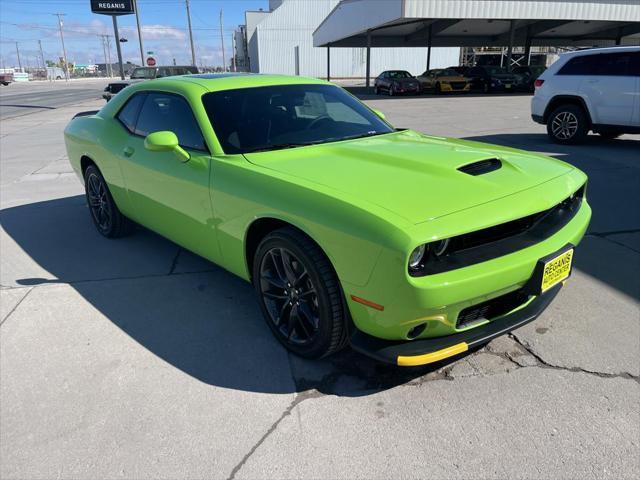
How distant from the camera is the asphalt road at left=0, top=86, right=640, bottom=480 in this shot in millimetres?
2203

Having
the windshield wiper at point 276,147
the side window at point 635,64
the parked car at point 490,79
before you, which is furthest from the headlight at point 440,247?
the parked car at point 490,79

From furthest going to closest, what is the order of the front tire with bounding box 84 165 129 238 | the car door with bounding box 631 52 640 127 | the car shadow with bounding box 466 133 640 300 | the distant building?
the distant building → the car door with bounding box 631 52 640 127 → the front tire with bounding box 84 165 129 238 → the car shadow with bounding box 466 133 640 300

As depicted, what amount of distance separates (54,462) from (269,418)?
0.97 m

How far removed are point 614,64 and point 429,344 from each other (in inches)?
342

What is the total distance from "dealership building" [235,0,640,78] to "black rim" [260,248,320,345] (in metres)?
22.2

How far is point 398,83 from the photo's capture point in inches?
1054

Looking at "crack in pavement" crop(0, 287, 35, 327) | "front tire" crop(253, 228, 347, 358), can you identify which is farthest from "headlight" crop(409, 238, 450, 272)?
"crack in pavement" crop(0, 287, 35, 327)

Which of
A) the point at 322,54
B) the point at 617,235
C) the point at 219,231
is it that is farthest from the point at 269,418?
the point at 322,54

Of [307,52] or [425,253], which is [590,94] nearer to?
[425,253]

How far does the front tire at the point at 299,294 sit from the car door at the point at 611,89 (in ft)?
27.2

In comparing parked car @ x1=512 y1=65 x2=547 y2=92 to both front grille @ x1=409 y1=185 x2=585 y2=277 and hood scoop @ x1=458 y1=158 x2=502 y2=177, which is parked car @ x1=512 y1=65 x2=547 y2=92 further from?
front grille @ x1=409 y1=185 x2=585 y2=277

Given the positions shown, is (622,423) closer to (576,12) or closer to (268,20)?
(576,12)

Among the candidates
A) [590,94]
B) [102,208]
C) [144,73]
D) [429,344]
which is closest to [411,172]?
[429,344]

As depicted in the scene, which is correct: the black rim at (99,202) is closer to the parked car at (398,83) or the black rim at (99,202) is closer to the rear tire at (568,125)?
the rear tire at (568,125)
